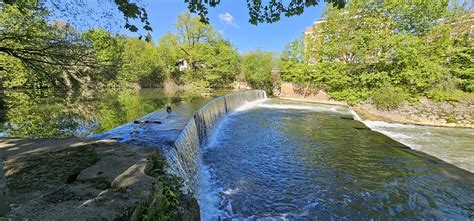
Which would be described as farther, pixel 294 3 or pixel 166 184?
pixel 294 3

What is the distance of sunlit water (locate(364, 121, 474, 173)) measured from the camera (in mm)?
7295

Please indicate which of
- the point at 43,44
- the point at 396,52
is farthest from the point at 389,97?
the point at 43,44

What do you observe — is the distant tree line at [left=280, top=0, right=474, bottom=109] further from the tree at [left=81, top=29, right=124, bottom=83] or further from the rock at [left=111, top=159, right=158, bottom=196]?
the rock at [left=111, top=159, right=158, bottom=196]

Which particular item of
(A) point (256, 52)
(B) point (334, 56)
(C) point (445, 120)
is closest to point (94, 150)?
(C) point (445, 120)

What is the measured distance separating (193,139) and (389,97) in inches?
549

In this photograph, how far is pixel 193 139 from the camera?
22.7 ft

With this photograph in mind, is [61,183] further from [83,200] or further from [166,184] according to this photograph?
[166,184]

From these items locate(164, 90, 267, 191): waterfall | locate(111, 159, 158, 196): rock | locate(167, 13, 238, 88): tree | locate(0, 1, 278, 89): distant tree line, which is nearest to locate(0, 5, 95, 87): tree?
locate(0, 1, 278, 89): distant tree line

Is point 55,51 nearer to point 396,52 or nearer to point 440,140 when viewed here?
point 440,140

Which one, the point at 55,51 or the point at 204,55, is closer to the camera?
the point at 55,51

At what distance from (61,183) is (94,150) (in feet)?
4.32

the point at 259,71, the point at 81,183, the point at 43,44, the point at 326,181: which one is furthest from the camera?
the point at 259,71

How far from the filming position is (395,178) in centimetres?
558

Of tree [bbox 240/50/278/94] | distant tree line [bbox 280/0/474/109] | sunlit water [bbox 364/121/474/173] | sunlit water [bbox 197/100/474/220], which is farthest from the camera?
tree [bbox 240/50/278/94]
